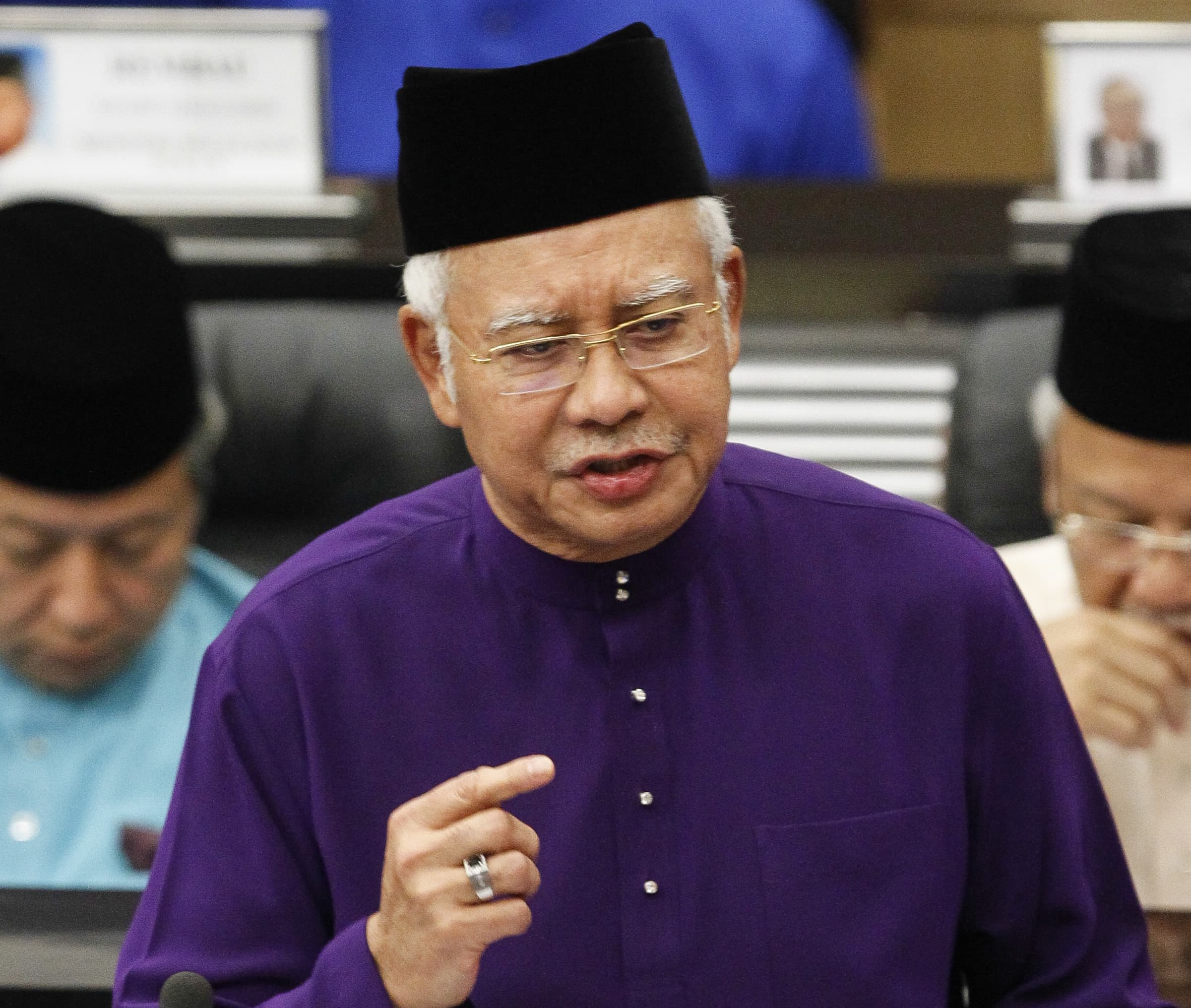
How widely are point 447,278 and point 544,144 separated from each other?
5.3 inches

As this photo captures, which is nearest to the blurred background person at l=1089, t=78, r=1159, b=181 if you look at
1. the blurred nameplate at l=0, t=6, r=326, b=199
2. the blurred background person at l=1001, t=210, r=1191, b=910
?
the blurred background person at l=1001, t=210, r=1191, b=910

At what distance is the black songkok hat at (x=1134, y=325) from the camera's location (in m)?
2.15

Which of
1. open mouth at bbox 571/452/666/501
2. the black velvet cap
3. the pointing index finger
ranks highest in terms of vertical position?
the black velvet cap

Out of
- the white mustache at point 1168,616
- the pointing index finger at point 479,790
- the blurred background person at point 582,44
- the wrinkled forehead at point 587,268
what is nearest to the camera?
the pointing index finger at point 479,790

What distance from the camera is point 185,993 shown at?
1.28m

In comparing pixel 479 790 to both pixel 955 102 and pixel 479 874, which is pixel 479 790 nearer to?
pixel 479 874

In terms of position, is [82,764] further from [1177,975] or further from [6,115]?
[1177,975]

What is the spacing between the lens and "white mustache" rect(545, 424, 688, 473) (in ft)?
4.58

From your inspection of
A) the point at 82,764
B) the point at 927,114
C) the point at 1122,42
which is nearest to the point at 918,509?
the point at 1122,42

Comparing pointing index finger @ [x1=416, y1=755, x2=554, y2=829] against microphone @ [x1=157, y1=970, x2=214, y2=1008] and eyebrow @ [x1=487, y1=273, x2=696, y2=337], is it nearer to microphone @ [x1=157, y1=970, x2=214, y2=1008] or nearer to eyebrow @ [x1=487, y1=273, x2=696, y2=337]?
microphone @ [x1=157, y1=970, x2=214, y2=1008]

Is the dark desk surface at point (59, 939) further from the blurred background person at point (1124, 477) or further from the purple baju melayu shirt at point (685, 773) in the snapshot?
the blurred background person at point (1124, 477)

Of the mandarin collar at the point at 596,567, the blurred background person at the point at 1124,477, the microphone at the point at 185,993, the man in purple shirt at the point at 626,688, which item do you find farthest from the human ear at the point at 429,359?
the blurred background person at the point at 1124,477

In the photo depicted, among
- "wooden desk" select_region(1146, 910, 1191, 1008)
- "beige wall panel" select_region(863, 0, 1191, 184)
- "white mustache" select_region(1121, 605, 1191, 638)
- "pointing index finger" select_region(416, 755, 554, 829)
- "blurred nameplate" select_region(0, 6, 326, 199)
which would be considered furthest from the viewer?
"beige wall panel" select_region(863, 0, 1191, 184)

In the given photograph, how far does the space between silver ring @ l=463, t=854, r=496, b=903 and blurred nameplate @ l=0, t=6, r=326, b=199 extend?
69.1 inches
